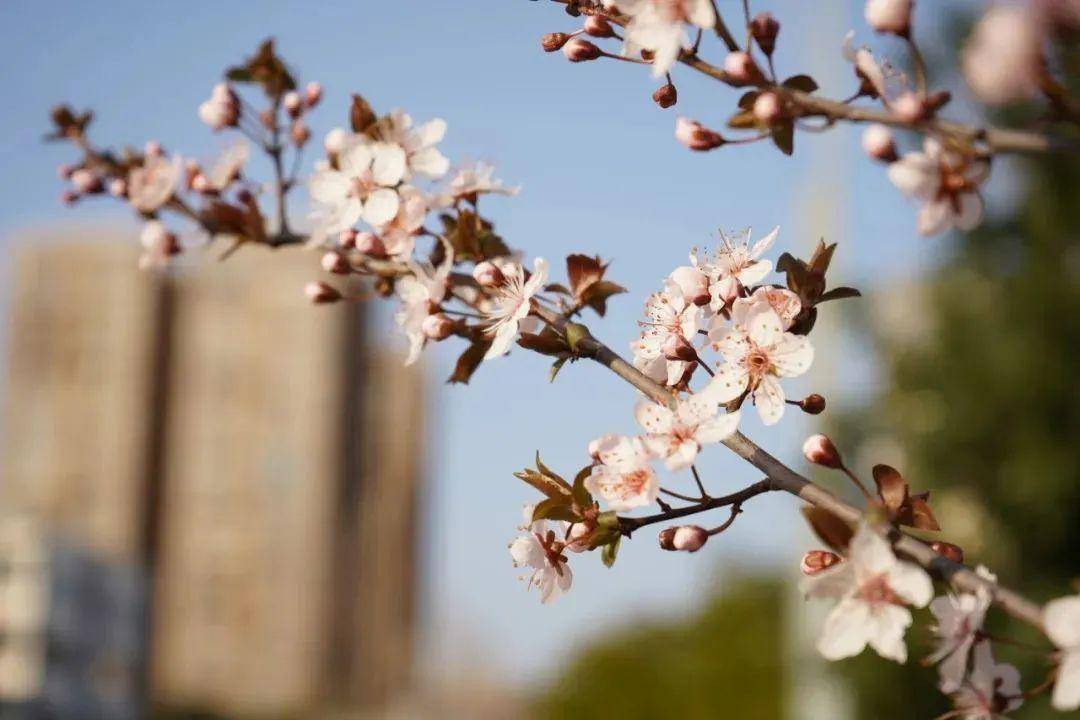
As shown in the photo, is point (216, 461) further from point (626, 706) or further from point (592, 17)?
point (592, 17)

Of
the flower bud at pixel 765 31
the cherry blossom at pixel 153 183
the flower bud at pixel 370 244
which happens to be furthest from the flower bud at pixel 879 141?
the cherry blossom at pixel 153 183

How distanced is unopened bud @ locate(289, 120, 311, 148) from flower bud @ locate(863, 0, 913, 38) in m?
0.70

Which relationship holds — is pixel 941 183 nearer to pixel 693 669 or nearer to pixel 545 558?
pixel 545 558

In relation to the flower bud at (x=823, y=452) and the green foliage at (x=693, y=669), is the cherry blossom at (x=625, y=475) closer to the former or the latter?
the flower bud at (x=823, y=452)

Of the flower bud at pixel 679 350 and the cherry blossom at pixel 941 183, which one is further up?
the cherry blossom at pixel 941 183

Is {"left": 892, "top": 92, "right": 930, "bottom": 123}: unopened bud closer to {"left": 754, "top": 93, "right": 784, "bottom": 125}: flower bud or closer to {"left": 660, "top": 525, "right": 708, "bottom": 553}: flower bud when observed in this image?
{"left": 754, "top": 93, "right": 784, "bottom": 125}: flower bud

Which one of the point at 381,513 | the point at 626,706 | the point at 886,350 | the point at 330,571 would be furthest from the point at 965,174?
the point at 381,513

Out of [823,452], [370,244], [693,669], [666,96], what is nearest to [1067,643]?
[823,452]

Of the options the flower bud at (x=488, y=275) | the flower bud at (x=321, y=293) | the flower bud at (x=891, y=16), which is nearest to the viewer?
the flower bud at (x=891, y=16)

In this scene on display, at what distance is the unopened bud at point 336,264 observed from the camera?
1095 millimetres

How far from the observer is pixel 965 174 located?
771 mm

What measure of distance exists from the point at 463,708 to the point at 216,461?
22.7ft

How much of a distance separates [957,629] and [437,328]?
464 millimetres

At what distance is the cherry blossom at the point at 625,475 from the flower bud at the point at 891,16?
31 cm
